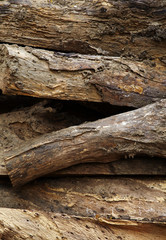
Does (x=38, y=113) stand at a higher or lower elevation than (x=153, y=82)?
lower

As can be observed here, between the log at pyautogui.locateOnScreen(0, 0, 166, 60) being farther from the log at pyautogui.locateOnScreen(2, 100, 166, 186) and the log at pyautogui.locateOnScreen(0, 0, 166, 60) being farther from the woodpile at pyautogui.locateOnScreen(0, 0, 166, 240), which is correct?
the log at pyautogui.locateOnScreen(2, 100, 166, 186)

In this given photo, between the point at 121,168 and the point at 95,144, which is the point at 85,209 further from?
the point at 95,144

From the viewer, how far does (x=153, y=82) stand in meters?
3.57

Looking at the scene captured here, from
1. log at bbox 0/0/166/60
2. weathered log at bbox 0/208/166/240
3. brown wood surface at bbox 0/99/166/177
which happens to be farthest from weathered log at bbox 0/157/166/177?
log at bbox 0/0/166/60

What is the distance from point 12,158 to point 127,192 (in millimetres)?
1218

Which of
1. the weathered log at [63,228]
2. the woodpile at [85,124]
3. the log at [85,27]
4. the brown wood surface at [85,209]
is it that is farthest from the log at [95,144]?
the log at [85,27]

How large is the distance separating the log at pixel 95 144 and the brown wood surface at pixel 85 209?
0.27 m

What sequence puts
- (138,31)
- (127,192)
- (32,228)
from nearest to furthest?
1. (32,228)
2. (127,192)
3. (138,31)

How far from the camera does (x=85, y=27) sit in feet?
12.7

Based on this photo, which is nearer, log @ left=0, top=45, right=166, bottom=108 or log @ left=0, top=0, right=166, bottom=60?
log @ left=0, top=45, right=166, bottom=108

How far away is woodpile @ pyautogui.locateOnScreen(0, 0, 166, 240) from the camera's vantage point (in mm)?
3332

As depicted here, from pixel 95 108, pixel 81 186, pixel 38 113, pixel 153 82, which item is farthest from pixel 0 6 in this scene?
pixel 81 186

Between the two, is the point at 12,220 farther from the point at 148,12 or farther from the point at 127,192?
the point at 148,12

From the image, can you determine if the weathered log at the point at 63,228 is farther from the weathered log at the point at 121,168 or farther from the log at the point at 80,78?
the log at the point at 80,78
